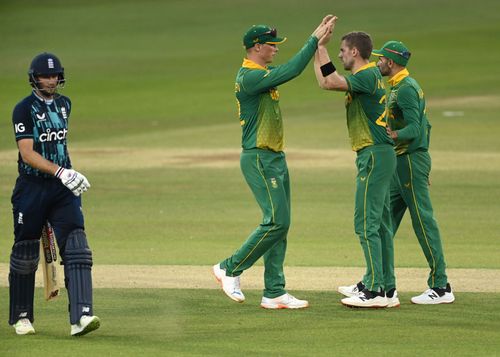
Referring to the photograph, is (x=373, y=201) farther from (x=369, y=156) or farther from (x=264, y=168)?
(x=264, y=168)

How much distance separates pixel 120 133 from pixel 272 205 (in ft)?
55.4

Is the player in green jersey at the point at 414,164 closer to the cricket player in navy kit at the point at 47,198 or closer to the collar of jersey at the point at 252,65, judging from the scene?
the collar of jersey at the point at 252,65

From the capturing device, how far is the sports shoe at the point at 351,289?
10.3 m

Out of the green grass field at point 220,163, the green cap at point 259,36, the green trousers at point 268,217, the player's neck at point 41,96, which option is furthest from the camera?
the green cap at point 259,36

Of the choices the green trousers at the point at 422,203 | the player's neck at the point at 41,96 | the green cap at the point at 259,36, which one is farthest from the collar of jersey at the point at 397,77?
the player's neck at the point at 41,96

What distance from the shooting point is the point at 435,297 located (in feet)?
33.2

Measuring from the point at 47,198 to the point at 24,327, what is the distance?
3.02 ft

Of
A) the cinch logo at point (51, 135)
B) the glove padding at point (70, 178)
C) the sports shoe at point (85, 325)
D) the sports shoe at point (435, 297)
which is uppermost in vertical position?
the cinch logo at point (51, 135)

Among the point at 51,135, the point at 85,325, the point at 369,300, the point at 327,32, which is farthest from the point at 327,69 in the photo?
the point at 85,325

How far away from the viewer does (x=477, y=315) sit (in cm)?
955

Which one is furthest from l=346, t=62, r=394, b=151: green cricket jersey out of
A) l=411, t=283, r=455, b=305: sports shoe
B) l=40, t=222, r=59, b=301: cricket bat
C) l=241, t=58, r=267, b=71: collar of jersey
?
l=40, t=222, r=59, b=301: cricket bat

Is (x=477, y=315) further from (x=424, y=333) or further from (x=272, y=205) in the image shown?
(x=272, y=205)

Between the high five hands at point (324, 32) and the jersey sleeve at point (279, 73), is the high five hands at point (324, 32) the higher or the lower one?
the higher one

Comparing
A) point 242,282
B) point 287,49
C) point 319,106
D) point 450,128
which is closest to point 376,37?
point 287,49
